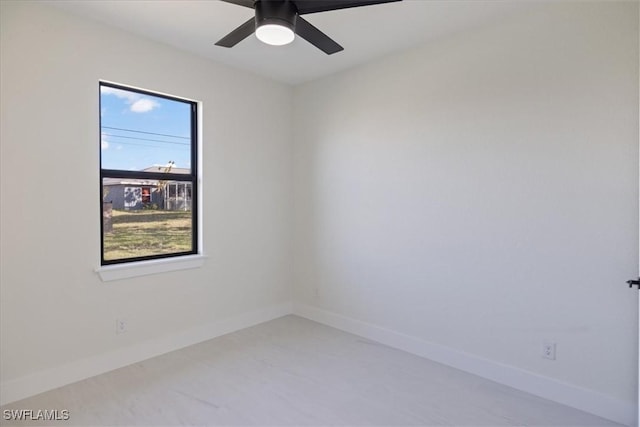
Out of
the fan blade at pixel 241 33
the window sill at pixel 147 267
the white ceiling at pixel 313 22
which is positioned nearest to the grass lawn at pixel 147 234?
the window sill at pixel 147 267

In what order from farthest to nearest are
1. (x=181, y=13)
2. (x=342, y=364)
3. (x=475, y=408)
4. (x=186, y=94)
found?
(x=186, y=94)
(x=342, y=364)
(x=181, y=13)
(x=475, y=408)

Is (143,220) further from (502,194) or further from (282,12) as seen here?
(502,194)

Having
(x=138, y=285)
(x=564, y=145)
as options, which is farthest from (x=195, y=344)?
(x=564, y=145)

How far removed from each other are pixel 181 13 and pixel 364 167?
2.01m

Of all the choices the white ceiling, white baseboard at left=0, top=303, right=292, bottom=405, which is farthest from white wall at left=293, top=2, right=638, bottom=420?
white baseboard at left=0, top=303, right=292, bottom=405

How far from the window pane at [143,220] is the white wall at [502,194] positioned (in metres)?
Result: 1.54

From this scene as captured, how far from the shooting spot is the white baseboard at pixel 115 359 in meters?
2.43

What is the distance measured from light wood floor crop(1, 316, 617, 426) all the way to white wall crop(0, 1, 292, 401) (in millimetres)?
257

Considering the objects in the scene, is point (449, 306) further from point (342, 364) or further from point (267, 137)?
point (267, 137)

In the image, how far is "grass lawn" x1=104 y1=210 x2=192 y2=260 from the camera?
Answer: 3004mm

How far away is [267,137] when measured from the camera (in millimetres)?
4023

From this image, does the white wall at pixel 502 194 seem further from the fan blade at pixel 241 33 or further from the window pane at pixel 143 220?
the fan blade at pixel 241 33

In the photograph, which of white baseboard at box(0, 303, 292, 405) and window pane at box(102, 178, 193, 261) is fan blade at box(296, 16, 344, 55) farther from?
white baseboard at box(0, 303, 292, 405)

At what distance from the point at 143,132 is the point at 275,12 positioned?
1.95 metres
